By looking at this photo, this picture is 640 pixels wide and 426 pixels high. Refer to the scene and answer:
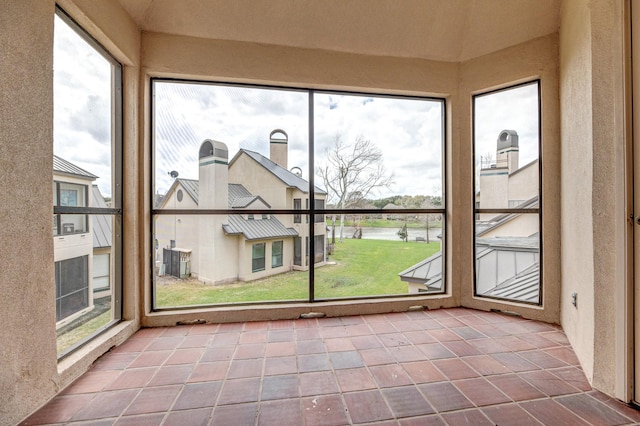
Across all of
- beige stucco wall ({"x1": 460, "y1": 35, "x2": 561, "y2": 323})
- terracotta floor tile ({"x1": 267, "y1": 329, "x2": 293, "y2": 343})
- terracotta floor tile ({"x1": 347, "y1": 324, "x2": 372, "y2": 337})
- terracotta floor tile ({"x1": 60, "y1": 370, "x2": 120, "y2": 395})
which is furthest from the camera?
beige stucco wall ({"x1": 460, "y1": 35, "x2": 561, "y2": 323})

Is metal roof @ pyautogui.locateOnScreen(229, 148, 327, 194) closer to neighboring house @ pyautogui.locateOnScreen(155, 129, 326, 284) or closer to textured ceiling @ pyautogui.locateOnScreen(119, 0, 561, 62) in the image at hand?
neighboring house @ pyautogui.locateOnScreen(155, 129, 326, 284)

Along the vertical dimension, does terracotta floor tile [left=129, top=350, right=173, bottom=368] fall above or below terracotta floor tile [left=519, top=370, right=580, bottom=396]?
below

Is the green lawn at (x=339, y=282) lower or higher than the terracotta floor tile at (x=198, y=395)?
higher

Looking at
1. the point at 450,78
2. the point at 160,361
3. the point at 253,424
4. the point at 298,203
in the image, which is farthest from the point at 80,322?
the point at 450,78

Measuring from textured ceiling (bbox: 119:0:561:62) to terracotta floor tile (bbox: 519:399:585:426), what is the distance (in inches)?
127

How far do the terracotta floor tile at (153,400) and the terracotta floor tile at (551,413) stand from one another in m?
Answer: 2.09

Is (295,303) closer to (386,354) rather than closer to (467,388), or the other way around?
(386,354)

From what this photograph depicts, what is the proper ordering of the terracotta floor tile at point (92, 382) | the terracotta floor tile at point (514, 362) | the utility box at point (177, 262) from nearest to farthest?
the terracotta floor tile at point (92, 382) < the terracotta floor tile at point (514, 362) < the utility box at point (177, 262)

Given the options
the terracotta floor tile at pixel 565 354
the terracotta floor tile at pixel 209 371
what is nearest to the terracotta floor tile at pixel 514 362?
the terracotta floor tile at pixel 565 354

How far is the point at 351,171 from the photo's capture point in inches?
127

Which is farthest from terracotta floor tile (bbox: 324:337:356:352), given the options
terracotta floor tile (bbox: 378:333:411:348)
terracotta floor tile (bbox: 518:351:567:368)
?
terracotta floor tile (bbox: 518:351:567:368)

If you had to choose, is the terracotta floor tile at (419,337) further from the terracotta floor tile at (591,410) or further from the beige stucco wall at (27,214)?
the beige stucco wall at (27,214)

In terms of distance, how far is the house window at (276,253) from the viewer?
3098mm

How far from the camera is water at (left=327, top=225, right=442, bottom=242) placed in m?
3.22
